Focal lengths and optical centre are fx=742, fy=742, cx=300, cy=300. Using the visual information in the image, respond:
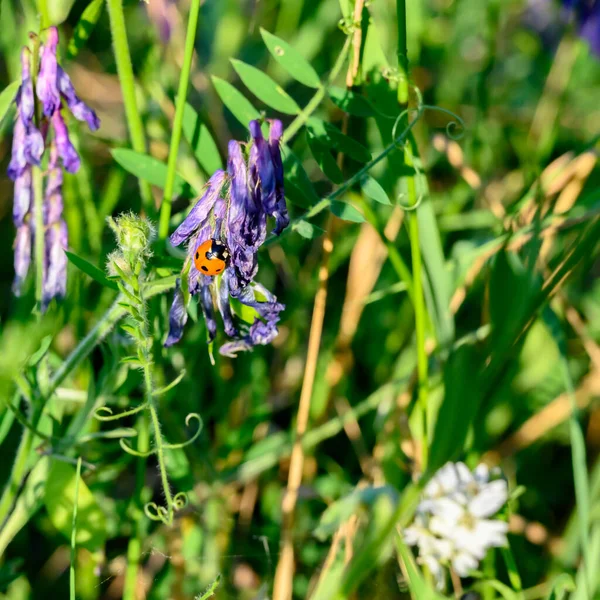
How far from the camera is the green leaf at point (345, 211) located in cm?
131

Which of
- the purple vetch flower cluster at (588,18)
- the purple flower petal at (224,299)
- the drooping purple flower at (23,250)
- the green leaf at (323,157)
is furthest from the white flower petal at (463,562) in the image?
the purple vetch flower cluster at (588,18)

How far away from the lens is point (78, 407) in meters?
1.72

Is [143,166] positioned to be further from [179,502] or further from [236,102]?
[179,502]

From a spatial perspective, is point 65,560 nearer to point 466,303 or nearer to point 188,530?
point 188,530

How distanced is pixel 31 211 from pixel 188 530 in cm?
77

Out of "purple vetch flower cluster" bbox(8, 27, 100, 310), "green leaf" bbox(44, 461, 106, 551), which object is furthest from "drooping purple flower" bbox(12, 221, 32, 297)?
"green leaf" bbox(44, 461, 106, 551)

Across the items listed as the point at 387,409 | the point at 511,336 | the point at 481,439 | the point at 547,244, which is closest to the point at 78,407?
the point at 387,409

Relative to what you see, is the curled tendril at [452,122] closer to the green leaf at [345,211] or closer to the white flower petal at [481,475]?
the green leaf at [345,211]

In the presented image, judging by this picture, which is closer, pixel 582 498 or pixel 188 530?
pixel 582 498

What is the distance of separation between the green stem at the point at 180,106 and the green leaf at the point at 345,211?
0.29 m

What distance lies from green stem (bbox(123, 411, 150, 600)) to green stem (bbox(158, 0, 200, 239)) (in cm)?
39

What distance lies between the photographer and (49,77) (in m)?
1.26

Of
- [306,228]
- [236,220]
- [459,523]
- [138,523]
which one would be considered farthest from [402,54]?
[138,523]

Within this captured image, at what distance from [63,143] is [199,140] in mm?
260
